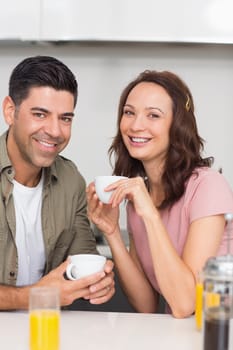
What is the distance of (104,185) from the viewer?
156 cm

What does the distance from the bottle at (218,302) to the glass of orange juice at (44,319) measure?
10.2 inches

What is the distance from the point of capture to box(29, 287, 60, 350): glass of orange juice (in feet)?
3.69

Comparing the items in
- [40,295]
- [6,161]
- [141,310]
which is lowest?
[141,310]

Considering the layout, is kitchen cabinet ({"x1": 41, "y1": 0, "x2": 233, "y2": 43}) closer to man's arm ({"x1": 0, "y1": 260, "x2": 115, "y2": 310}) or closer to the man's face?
the man's face

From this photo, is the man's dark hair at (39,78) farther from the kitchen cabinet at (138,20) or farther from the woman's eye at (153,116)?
the kitchen cabinet at (138,20)

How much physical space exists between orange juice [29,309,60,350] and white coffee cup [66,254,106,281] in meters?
0.27

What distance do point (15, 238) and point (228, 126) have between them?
137 centimetres

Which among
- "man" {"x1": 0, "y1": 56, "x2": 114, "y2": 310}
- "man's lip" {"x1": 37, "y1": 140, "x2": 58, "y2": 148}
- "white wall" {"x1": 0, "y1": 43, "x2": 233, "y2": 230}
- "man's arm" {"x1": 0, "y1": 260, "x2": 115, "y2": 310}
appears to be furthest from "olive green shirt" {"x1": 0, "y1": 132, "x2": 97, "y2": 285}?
"white wall" {"x1": 0, "y1": 43, "x2": 233, "y2": 230}

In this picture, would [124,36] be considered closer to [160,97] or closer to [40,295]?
[160,97]

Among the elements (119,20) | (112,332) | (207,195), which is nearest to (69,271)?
(112,332)

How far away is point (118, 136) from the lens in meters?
1.90

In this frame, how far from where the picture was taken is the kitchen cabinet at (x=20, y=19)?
2609 mm

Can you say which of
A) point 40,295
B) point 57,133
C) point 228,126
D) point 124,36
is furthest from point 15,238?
point 228,126

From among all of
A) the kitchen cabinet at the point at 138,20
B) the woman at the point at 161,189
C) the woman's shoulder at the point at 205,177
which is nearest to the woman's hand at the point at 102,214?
the woman at the point at 161,189
